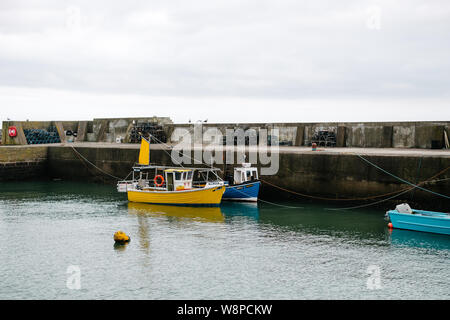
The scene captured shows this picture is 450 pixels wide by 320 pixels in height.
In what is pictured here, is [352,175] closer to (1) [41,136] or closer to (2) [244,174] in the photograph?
(2) [244,174]

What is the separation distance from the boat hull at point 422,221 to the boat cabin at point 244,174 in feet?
26.2

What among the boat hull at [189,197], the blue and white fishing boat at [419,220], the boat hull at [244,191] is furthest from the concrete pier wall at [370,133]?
the boat hull at [189,197]

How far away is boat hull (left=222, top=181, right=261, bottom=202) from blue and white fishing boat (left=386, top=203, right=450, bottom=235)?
277 inches

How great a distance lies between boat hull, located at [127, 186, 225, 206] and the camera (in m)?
21.8

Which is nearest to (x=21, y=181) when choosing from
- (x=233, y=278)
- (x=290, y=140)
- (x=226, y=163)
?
(x=226, y=163)

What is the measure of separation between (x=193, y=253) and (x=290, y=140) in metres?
16.6

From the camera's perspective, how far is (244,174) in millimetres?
23656

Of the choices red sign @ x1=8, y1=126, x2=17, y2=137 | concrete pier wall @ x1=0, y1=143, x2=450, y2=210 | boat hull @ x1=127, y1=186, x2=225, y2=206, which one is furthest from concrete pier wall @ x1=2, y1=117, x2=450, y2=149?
boat hull @ x1=127, y1=186, x2=225, y2=206

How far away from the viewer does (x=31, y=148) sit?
3544 centimetres

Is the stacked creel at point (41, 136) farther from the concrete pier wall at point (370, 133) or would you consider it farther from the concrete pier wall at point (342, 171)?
the concrete pier wall at point (370, 133)

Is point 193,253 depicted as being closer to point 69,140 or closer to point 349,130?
point 349,130

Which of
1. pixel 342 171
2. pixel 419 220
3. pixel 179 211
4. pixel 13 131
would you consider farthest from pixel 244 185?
pixel 13 131

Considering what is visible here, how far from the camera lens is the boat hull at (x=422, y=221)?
16.4m

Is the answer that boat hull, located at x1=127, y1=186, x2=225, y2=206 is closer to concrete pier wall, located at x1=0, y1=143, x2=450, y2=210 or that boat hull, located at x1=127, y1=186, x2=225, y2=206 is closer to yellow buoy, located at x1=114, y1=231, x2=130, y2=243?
concrete pier wall, located at x1=0, y1=143, x2=450, y2=210
